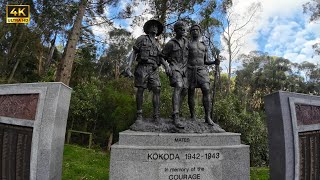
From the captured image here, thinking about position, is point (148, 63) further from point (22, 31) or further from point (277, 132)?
point (22, 31)

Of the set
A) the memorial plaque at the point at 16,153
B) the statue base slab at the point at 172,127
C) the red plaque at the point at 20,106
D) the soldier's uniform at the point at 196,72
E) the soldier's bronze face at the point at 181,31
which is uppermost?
the soldier's bronze face at the point at 181,31

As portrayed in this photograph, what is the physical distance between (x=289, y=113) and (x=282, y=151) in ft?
2.61

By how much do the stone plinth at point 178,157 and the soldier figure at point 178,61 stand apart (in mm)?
923

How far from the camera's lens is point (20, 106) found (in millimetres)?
5062

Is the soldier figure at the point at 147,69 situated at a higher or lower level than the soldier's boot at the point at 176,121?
higher

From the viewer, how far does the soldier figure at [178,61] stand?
6133 mm

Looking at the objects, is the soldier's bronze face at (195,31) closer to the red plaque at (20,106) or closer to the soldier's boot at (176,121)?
the soldier's boot at (176,121)

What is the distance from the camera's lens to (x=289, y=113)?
5.62 m

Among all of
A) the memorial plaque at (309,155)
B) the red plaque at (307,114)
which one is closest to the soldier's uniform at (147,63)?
the red plaque at (307,114)

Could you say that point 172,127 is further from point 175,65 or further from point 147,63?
point 147,63

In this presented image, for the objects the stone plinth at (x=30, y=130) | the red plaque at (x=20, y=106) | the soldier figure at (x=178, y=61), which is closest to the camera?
the stone plinth at (x=30, y=130)

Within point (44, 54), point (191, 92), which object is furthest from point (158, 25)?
point (44, 54)

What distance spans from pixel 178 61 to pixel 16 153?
3.83 meters

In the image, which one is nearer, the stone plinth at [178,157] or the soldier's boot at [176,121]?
the stone plinth at [178,157]
